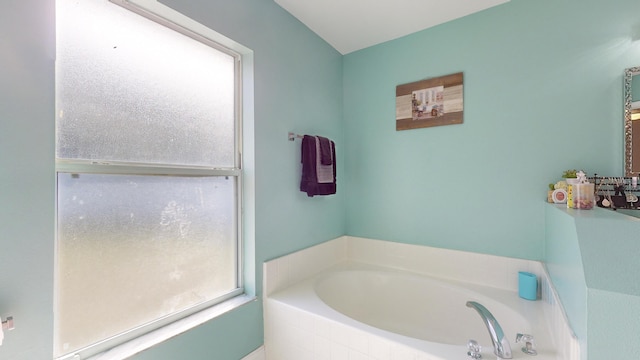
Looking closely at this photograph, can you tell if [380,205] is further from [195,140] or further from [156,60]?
[156,60]

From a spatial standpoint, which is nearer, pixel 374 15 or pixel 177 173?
pixel 177 173

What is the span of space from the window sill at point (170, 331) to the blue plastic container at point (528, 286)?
1.74 metres

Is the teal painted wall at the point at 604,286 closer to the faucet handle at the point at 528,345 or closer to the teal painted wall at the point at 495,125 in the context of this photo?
the faucet handle at the point at 528,345

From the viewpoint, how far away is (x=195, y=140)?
5.01 ft

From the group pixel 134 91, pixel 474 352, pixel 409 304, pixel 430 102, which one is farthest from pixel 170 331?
pixel 430 102

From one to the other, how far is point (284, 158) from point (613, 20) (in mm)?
2184

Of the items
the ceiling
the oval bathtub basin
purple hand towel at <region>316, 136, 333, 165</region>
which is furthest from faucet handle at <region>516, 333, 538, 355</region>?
the ceiling

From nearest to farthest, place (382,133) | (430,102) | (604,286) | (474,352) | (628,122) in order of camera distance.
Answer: (604,286)
(474,352)
(628,122)
(430,102)
(382,133)

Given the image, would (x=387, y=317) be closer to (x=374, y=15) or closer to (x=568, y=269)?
(x=568, y=269)

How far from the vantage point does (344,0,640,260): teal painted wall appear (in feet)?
5.23

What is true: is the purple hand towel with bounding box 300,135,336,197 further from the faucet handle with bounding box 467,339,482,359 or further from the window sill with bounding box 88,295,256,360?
the faucet handle with bounding box 467,339,482,359

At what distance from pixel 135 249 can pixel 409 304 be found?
1913 mm

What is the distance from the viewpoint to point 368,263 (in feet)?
8.12

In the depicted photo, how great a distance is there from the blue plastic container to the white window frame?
5.76 ft
